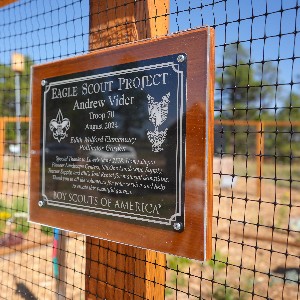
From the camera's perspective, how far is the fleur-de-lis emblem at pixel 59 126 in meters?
2.18

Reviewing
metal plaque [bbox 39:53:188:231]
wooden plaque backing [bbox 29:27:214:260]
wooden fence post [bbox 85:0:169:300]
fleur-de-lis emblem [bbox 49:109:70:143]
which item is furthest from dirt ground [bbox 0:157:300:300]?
wooden plaque backing [bbox 29:27:214:260]

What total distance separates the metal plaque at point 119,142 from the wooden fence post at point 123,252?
27 centimetres

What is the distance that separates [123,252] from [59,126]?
76cm

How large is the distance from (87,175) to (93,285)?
67 centimetres

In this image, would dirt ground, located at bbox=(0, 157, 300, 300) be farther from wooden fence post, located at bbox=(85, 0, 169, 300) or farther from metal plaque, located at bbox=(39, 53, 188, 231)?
metal plaque, located at bbox=(39, 53, 188, 231)

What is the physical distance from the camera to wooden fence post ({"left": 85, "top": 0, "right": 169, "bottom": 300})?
6.76ft

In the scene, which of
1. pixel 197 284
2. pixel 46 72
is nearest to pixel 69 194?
pixel 46 72

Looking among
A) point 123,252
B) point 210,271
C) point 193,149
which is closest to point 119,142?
point 193,149

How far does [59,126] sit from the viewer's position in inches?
87.4

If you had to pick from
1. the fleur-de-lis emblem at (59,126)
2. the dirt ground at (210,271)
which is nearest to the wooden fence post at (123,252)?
the dirt ground at (210,271)

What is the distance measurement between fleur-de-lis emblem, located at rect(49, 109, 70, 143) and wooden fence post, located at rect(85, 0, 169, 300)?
439 millimetres

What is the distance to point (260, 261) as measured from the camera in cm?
440

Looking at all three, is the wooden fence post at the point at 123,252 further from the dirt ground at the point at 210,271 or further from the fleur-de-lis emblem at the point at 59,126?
the fleur-de-lis emblem at the point at 59,126

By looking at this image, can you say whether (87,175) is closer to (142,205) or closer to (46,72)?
(142,205)
